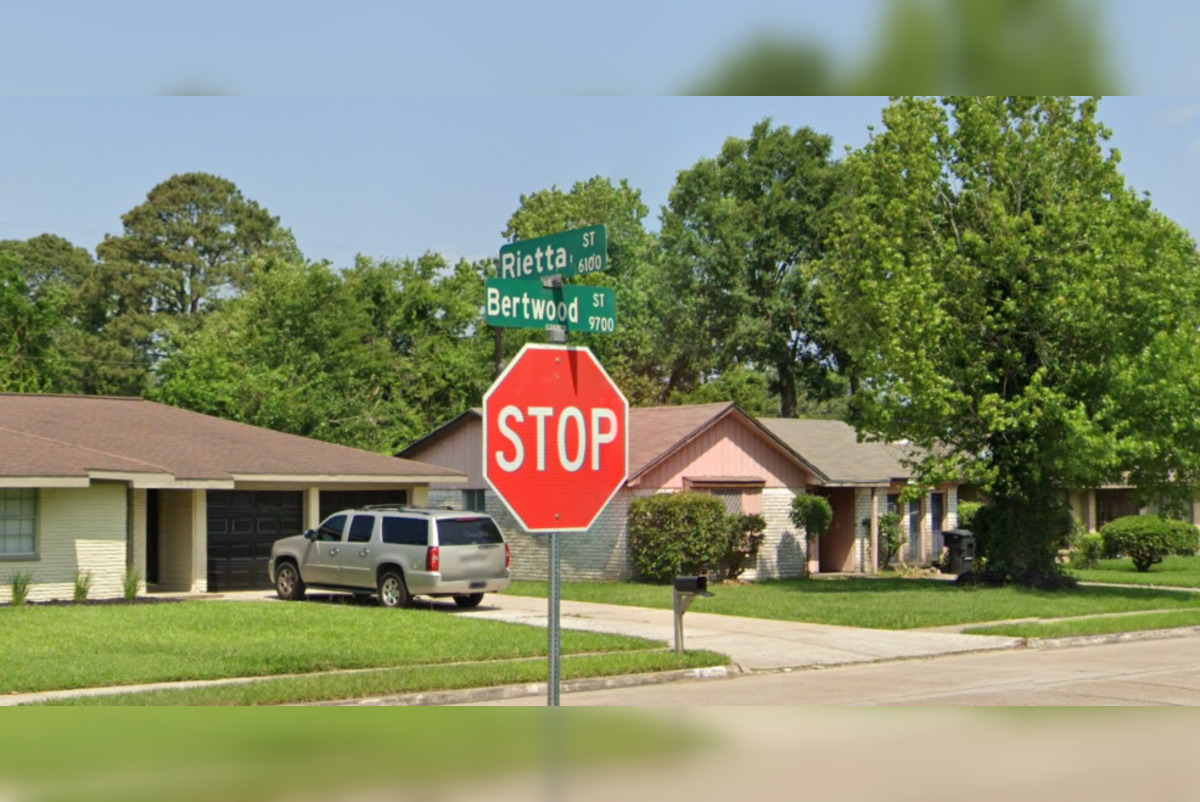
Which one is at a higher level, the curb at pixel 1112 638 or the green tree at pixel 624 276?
the green tree at pixel 624 276

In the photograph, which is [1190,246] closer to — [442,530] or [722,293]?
[442,530]

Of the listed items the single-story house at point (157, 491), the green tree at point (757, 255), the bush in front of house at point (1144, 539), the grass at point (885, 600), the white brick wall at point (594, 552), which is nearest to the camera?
the grass at point (885, 600)

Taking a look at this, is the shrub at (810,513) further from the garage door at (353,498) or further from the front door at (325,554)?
the front door at (325,554)

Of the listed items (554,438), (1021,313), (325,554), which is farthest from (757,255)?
(554,438)

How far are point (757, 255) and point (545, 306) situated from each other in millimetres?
52162

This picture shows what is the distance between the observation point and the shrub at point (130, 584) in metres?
A: 25.4

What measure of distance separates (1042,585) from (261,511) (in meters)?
16.6

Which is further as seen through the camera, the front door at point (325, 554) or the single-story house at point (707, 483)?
the single-story house at point (707, 483)

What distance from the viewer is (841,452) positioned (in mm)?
39625

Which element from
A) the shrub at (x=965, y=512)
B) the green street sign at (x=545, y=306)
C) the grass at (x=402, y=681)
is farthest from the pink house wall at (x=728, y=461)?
the green street sign at (x=545, y=306)

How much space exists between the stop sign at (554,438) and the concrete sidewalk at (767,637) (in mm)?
11386

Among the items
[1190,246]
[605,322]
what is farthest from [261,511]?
[605,322]

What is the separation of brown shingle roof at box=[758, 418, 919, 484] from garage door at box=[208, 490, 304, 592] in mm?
13775

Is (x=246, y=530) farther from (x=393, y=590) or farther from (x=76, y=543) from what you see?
(x=393, y=590)
